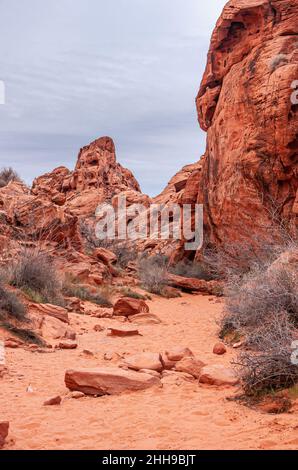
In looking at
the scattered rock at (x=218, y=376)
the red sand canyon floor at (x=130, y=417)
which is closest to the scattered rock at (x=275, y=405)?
the red sand canyon floor at (x=130, y=417)

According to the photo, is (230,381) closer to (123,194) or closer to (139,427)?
(139,427)

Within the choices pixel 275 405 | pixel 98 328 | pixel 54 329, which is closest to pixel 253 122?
pixel 98 328

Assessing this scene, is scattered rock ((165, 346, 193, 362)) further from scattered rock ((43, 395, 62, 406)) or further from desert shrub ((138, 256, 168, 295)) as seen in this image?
desert shrub ((138, 256, 168, 295))

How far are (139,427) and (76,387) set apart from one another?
1.25 metres

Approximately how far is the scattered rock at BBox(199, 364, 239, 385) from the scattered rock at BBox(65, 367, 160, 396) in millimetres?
515

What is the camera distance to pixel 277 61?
14359mm

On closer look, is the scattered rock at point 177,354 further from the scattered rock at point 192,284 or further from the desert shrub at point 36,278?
the scattered rock at point 192,284

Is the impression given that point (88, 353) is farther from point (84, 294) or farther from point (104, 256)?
point (104, 256)

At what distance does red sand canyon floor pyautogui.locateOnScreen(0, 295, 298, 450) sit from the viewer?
3.27 metres

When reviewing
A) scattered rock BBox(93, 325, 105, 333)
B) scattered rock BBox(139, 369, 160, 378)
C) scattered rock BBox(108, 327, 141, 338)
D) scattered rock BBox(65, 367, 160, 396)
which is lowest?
scattered rock BBox(93, 325, 105, 333)

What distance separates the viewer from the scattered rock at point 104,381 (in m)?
4.62

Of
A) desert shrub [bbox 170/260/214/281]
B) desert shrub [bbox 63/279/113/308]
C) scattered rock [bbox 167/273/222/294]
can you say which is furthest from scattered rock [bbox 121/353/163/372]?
desert shrub [bbox 170/260/214/281]

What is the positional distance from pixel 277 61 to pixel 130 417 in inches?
517
